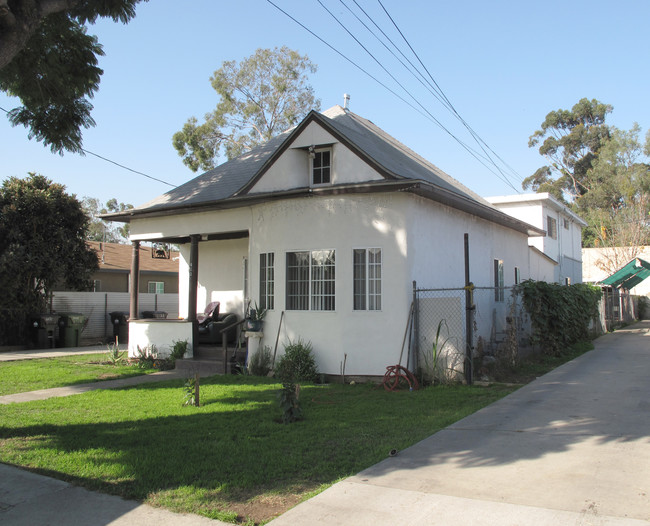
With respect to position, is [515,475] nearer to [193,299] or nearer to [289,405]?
[289,405]

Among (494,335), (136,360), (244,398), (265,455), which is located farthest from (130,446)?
(494,335)

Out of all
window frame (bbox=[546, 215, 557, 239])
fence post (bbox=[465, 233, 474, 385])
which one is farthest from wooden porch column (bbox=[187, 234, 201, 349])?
window frame (bbox=[546, 215, 557, 239])

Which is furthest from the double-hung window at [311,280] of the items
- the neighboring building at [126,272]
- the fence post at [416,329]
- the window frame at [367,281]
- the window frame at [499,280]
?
the neighboring building at [126,272]

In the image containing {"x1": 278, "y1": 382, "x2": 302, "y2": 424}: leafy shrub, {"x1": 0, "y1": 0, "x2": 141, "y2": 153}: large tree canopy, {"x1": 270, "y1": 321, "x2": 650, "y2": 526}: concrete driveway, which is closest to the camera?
{"x1": 270, "y1": 321, "x2": 650, "y2": 526}: concrete driveway

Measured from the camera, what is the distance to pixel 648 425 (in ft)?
22.8

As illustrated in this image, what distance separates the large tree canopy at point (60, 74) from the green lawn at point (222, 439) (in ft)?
16.1

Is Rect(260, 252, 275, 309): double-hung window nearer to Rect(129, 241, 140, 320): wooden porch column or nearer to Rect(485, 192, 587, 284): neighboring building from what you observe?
Rect(129, 241, 140, 320): wooden porch column

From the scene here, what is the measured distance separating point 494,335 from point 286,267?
624cm

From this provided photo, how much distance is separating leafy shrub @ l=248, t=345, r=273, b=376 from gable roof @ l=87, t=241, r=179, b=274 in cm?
1679

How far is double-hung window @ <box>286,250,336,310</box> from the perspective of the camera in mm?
11562

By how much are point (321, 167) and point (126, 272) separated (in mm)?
19098

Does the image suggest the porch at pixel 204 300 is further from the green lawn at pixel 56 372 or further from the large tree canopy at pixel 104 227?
the large tree canopy at pixel 104 227

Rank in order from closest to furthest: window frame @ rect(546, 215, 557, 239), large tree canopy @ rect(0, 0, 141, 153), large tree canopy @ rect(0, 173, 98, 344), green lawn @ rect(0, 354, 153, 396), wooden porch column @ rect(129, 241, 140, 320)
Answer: large tree canopy @ rect(0, 0, 141, 153) < green lawn @ rect(0, 354, 153, 396) < wooden porch column @ rect(129, 241, 140, 320) < large tree canopy @ rect(0, 173, 98, 344) < window frame @ rect(546, 215, 557, 239)

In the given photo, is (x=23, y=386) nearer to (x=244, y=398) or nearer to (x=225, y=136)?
(x=244, y=398)
